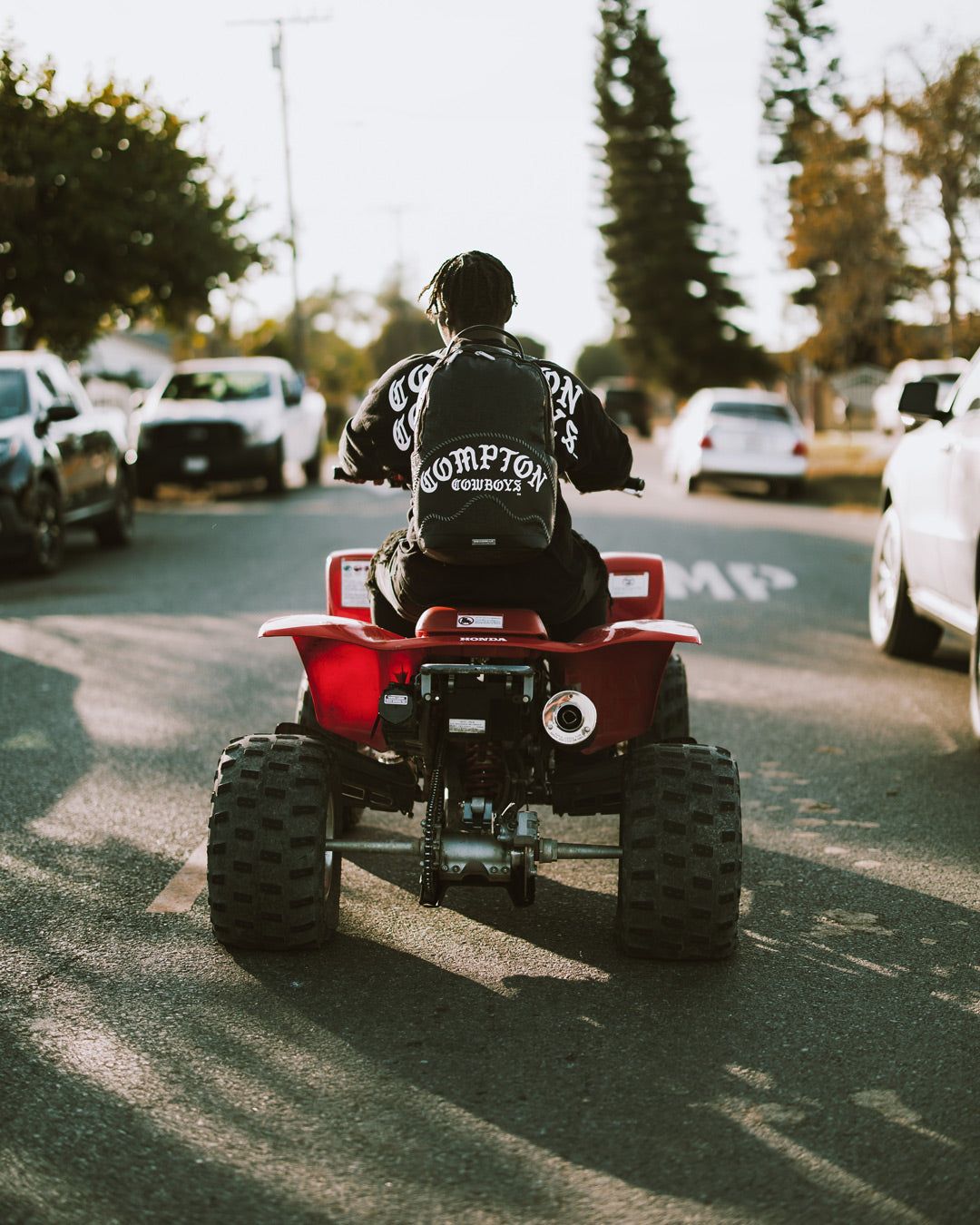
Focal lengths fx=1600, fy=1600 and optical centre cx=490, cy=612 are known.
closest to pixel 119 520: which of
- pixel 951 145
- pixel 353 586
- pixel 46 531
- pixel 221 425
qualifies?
pixel 46 531

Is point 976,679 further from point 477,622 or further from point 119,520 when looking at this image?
point 119,520

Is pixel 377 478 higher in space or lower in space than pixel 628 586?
higher

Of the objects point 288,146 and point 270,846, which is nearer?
point 270,846

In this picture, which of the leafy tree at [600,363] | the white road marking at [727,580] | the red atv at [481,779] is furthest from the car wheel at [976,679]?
the leafy tree at [600,363]

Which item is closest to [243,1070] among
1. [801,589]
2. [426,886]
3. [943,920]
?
[426,886]

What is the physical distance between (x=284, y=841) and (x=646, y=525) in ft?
46.4

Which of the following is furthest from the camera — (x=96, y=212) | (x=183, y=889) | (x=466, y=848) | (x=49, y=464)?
(x=96, y=212)

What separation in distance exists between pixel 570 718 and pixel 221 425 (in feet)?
59.6

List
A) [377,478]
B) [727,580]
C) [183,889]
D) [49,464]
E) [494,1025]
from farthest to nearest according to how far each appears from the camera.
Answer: [49,464], [727,580], [183,889], [377,478], [494,1025]

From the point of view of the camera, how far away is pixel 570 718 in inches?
158

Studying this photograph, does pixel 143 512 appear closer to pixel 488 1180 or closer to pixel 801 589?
pixel 801 589

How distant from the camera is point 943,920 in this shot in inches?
185

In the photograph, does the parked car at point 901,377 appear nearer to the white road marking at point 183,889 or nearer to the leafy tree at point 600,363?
the white road marking at point 183,889

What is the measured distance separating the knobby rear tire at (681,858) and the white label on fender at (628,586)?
974 millimetres
